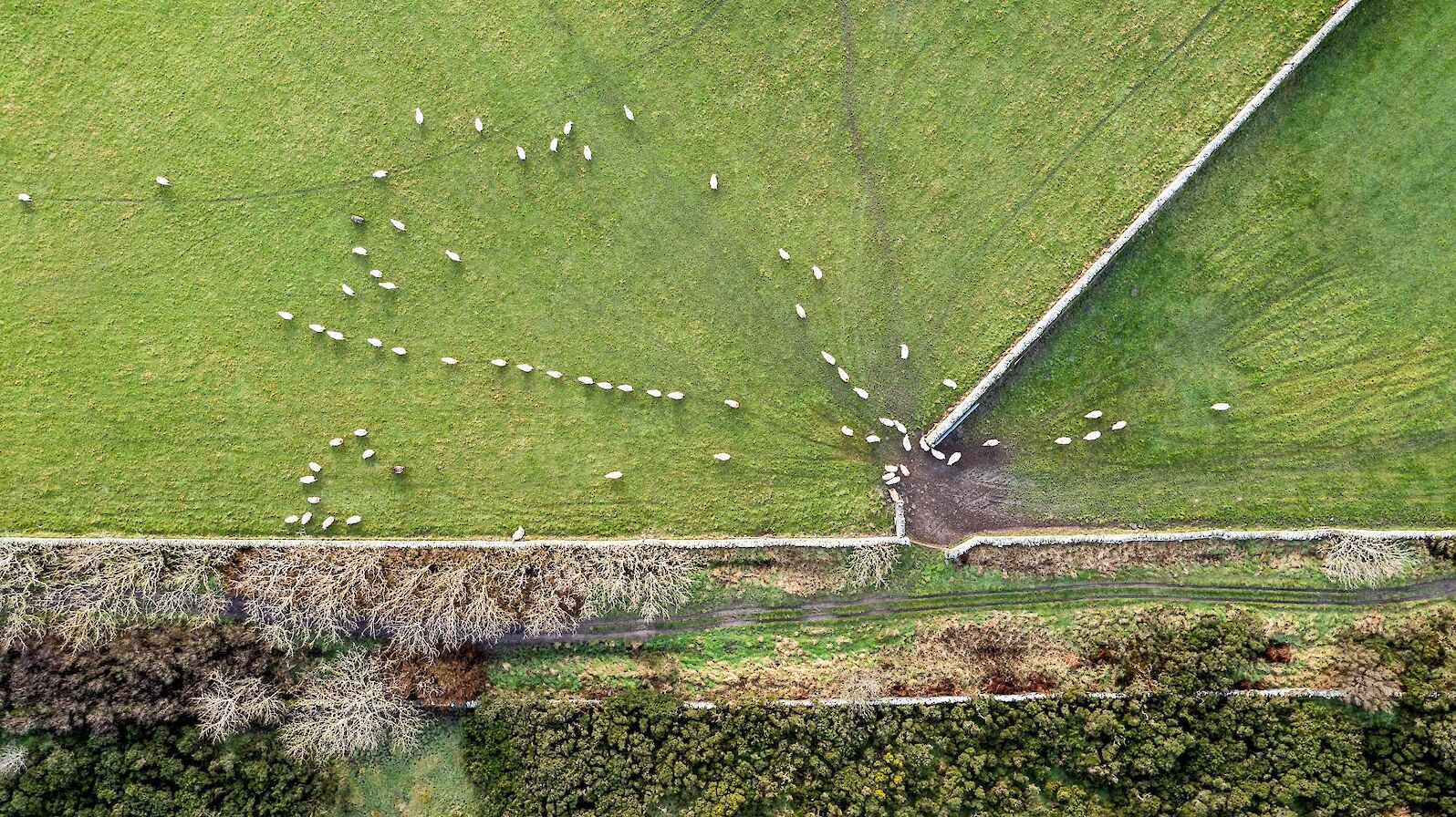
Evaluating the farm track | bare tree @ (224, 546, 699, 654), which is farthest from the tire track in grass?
bare tree @ (224, 546, 699, 654)

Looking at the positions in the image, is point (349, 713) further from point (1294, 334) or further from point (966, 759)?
point (1294, 334)

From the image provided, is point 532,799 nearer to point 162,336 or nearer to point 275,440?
point 275,440

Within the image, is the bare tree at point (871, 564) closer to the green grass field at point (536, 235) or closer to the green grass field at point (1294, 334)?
the green grass field at point (536, 235)

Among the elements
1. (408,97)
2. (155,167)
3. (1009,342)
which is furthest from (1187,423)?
(155,167)

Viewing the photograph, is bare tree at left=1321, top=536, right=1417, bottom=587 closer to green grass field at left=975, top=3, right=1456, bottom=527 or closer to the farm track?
the farm track

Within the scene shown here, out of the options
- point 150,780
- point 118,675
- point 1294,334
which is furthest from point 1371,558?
point 118,675

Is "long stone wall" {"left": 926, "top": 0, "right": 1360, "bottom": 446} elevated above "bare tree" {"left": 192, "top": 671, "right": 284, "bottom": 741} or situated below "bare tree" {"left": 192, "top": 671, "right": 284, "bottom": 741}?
above
